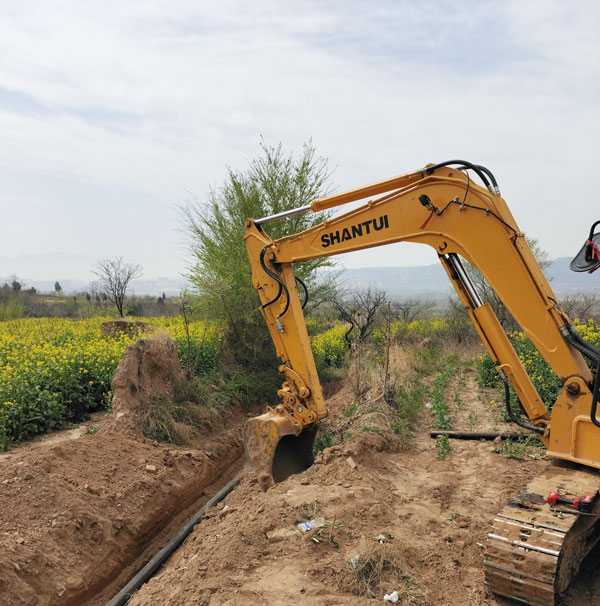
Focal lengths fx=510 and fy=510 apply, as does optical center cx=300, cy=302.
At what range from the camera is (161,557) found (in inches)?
233

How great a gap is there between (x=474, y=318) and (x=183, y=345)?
318 inches

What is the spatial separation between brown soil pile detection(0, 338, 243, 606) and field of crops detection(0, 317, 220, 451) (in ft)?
2.52

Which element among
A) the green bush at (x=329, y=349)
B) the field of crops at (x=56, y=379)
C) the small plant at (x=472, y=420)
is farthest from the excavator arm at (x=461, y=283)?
the green bush at (x=329, y=349)

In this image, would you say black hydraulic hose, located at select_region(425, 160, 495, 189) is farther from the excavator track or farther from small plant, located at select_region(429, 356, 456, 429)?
small plant, located at select_region(429, 356, 456, 429)

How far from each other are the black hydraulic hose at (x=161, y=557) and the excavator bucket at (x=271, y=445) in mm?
1157

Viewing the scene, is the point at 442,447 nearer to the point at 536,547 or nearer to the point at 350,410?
the point at 350,410

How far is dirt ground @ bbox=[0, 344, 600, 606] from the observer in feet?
13.2

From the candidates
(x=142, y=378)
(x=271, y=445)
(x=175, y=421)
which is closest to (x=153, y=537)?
(x=271, y=445)

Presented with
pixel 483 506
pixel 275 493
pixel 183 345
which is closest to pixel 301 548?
pixel 275 493

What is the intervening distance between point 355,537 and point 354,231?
308cm

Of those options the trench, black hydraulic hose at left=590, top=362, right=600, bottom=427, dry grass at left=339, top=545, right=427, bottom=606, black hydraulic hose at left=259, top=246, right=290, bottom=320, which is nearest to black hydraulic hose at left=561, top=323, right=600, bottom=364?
black hydraulic hose at left=590, top=362, right=600, bottom=427

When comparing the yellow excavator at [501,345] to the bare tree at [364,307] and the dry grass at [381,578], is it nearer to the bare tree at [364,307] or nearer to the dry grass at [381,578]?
the dry grass at [381,578]

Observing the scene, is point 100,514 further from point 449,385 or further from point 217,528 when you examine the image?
point 449,385

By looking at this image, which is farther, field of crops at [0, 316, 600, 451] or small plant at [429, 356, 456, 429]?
small plant at [429, 356, 456, 429]
